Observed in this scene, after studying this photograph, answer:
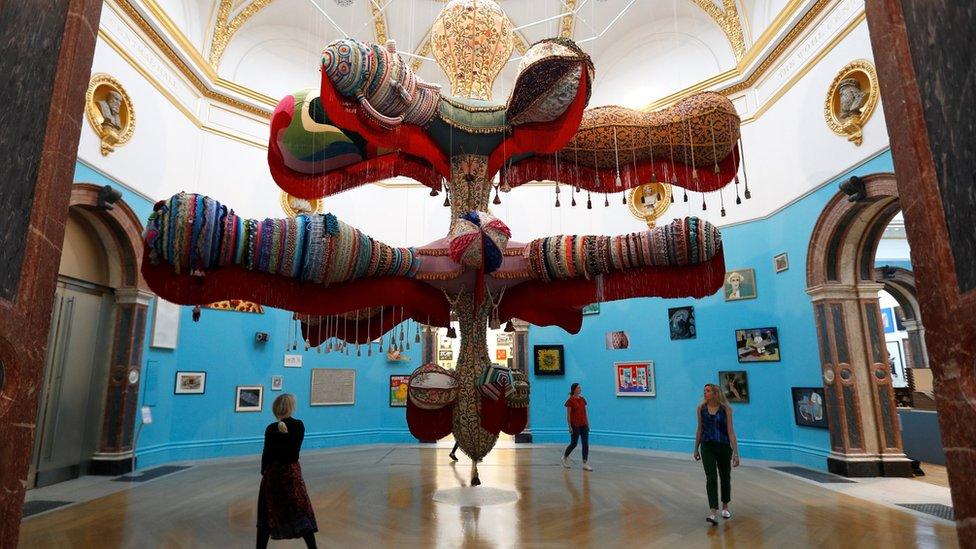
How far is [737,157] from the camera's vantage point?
18.7 feet

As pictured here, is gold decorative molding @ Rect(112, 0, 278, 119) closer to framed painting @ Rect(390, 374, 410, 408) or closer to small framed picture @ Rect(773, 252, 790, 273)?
framed painting @ Rect(390, 374, 410, 408)

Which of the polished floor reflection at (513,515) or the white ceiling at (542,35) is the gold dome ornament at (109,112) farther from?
the polished floor reflection at (513,515)

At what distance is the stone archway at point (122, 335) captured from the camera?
769 centimetres

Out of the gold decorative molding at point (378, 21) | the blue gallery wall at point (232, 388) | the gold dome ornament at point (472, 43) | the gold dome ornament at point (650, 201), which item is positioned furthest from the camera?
the gold decorative molding at point (378, 21)

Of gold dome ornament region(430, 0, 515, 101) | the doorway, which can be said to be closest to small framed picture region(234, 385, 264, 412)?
the doorway

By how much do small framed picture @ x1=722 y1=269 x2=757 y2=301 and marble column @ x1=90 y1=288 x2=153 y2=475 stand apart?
9.69 m

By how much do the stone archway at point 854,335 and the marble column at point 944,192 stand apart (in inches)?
229

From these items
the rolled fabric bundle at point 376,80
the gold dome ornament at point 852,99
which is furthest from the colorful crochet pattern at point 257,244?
the gold dome ornament at point 852,99

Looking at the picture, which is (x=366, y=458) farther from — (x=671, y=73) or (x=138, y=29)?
(x=671, y=73)

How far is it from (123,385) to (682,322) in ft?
30.9

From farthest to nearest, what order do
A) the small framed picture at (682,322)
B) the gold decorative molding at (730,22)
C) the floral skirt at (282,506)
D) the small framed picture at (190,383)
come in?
1. the small framed picture at (682,322)
2. the gold decorative molding at (730,22)
3. the small framed picture at (190,383)
4. the floral skirt at (282,506)

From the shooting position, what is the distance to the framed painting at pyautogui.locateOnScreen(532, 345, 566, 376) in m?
11.6

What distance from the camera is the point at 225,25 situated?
10023 mm

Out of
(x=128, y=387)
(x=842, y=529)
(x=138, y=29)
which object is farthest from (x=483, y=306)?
(x=138, y=29)
